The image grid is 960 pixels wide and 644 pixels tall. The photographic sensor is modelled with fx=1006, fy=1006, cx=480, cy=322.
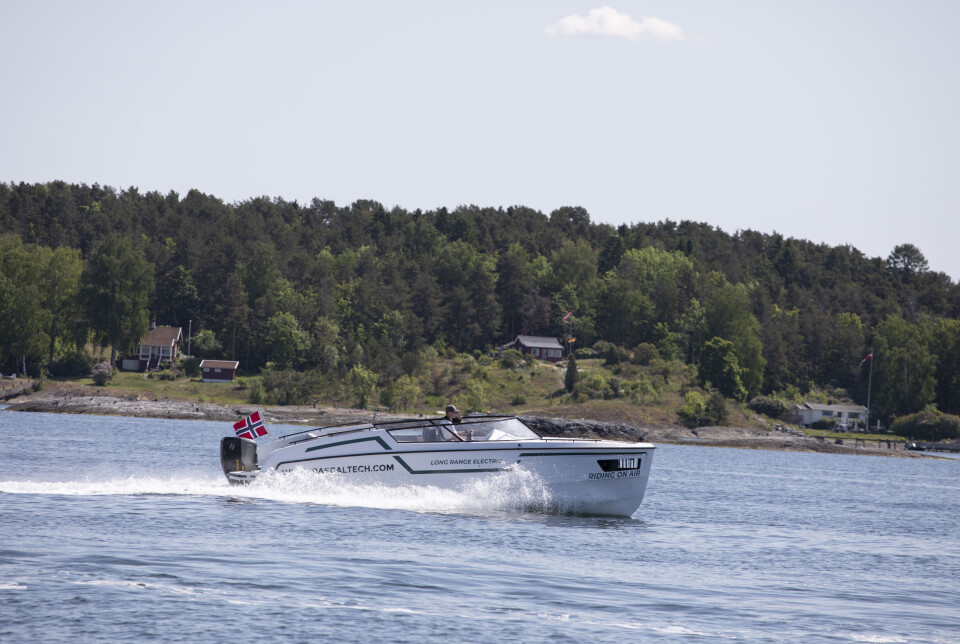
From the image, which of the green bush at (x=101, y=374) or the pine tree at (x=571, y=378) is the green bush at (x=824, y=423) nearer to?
the pine tree at (x=571, y=378)

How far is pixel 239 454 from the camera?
24.6m

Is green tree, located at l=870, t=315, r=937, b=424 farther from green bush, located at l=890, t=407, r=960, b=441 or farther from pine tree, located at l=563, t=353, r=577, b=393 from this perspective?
pine tree, located at l=563, t=353, r=577, b=393

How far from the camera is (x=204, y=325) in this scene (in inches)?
4771

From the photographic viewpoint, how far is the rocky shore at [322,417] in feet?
282

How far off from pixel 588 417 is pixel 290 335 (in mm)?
35538

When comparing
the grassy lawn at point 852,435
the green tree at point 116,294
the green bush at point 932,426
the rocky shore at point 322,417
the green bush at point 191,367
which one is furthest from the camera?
the green bush at point 932,426

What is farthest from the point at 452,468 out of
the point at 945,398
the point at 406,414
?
the point at 945,398

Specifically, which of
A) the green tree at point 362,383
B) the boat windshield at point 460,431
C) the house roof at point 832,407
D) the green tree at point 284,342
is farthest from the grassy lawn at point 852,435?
the boat windshield at point 460,431

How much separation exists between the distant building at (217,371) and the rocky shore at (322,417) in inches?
407

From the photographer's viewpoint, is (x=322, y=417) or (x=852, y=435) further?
(x=852, y=435)

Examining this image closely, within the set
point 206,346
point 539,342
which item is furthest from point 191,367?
point 539,342

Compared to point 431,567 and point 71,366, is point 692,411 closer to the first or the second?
point 71,366

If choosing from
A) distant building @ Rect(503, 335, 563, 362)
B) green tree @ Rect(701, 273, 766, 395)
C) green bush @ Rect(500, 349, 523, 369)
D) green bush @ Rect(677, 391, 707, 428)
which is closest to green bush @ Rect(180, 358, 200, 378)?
green bush @ Rect(500, 349, 523, 369)

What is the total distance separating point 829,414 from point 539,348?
36492 millimetres
